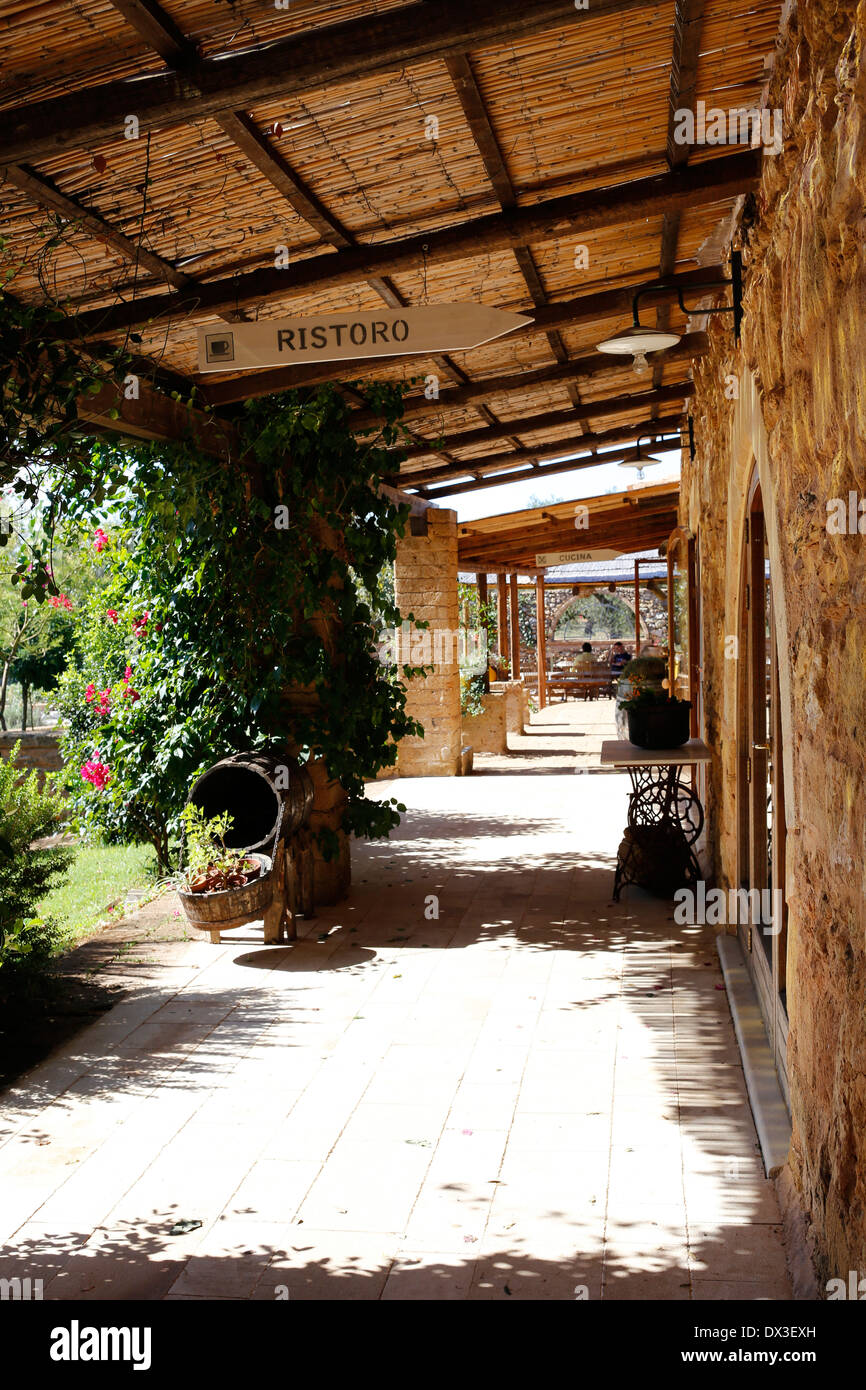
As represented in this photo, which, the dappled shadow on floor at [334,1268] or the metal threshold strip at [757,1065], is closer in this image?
the dappled shadow on floor at [334,1268]

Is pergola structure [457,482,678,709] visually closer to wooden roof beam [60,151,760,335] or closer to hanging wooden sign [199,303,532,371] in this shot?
wooden roof beam [60,151,760,335]

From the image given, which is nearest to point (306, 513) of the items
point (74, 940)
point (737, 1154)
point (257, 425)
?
point (257, 425)

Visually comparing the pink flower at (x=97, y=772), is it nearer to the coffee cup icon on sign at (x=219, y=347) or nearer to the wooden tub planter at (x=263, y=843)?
the wooden tub planter at (x=263, y=843)

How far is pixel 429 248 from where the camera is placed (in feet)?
14.6

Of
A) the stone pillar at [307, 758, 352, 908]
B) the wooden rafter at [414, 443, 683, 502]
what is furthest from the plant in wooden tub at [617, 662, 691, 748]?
the wooden rafter at [414, 443, 683, 502]

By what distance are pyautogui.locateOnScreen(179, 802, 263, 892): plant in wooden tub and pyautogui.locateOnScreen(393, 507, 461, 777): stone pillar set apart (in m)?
5.89

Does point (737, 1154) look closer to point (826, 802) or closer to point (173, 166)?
point (826, 802)

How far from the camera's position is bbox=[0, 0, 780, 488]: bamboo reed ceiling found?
9.37ft

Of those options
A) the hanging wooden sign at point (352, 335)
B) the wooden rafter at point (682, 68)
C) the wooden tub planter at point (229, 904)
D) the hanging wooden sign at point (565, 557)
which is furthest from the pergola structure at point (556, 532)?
the hanging wooden sign at point (352, 335)

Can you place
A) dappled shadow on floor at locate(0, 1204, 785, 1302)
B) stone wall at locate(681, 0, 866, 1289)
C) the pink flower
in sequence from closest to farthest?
stone wall at locate(681, 0, 866, 1289)
dappled shadow on floor at locate(0, 1204, 785, 1302)
the pink flower

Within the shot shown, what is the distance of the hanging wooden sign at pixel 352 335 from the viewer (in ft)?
11.8

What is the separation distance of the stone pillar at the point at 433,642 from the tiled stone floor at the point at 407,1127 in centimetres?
553
